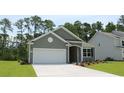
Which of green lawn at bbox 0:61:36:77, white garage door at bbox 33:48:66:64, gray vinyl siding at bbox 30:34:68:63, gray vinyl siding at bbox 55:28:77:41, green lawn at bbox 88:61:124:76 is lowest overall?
green lawn at bbox 88:61:124:76

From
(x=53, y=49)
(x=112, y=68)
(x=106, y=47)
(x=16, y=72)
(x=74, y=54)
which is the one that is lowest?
(x=112, y=68)

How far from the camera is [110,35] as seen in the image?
49.1 metres

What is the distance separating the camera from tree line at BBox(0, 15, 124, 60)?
50828 mm

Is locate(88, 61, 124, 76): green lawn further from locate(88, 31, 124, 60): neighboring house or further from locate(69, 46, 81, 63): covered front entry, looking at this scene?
locate(88, 31, 124, 60): neighboring house

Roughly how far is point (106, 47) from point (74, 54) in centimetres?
1141

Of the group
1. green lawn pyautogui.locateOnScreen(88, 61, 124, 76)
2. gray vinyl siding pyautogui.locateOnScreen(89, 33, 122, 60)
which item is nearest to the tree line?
gray vinyl siding pyautogui.locateOnScreen(89, 33, 122, 60)

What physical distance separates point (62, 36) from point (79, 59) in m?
4.13

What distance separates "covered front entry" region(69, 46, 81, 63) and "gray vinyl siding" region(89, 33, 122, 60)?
34.3 ft

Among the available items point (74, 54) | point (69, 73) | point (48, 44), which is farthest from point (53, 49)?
point (69, 73)

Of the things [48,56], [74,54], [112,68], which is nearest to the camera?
[112,68]

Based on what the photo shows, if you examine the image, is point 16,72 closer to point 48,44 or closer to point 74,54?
point 48,44

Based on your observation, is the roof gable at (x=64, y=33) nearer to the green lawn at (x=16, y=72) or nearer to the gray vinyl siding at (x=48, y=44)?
the gray vinyl siding at (x=48, y=44)

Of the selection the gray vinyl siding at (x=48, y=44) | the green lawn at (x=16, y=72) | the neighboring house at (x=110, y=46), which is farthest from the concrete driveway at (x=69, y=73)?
the neighboring house at (x=110, y=46)

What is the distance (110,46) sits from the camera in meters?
48.8
